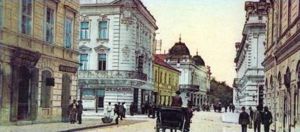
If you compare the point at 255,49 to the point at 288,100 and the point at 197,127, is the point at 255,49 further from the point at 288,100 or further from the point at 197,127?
the point at 288,100

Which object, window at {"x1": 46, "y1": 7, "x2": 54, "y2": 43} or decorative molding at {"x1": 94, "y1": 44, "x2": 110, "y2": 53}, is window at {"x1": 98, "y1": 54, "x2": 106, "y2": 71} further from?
window at {"x1": 46, "y1": 7, "x2": 54, "y2": 43}

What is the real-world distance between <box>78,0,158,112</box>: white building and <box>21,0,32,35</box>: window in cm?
1889

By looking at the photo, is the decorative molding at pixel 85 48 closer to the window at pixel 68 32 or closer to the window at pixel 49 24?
the window at pixel 68 32

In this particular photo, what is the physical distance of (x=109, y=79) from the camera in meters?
37.9

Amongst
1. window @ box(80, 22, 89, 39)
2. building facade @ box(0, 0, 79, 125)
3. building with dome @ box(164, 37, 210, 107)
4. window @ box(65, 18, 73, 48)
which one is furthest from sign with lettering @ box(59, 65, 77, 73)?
building with dome @ box(164, 37, 210, 107)

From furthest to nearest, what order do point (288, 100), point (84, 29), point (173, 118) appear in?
1. point (84, 29)
2. point (288, 100)
3. point (173, 118)

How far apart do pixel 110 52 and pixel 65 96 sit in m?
15.2

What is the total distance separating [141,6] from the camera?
128ft

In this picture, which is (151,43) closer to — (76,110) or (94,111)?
(94,111)

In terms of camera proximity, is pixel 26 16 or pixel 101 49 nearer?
pixel 26 16

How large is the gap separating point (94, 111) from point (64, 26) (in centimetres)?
1598

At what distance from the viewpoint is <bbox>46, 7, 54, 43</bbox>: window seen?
67.4 ft

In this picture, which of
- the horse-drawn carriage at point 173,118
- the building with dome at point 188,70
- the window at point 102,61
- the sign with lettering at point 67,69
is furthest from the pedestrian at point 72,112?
the building with dome at point 188,70

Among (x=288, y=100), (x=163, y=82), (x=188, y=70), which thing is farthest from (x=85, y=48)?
(x=188, y=70)
